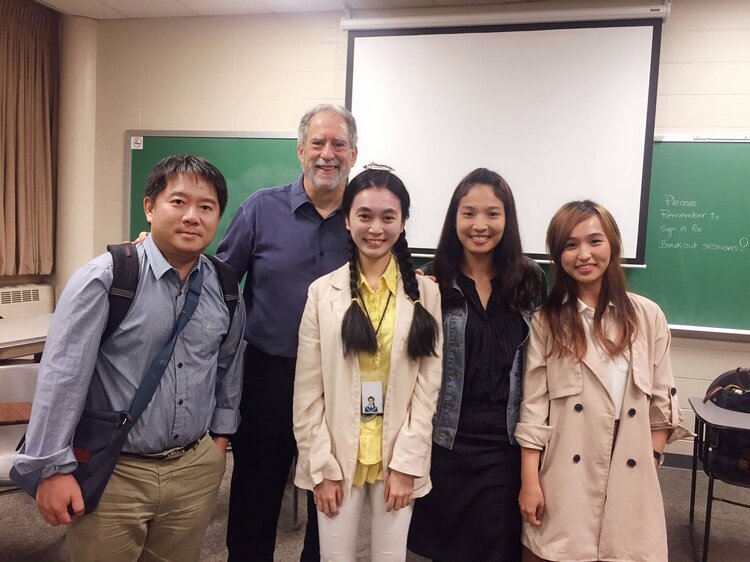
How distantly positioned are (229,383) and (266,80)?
2.88 metres

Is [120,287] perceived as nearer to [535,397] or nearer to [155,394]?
[155,394]

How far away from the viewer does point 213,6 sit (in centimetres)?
359

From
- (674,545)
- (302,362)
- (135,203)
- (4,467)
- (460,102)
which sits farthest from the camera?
(135,203)

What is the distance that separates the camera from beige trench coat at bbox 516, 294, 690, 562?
1.41 m

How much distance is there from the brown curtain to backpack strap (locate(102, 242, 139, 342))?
3195mm

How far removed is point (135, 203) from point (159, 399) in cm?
314

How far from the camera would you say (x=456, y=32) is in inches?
132

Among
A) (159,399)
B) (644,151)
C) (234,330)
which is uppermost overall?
(644,151)

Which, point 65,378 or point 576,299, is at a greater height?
point 576,299

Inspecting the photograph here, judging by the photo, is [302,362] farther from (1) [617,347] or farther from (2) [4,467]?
(2) [4,467]

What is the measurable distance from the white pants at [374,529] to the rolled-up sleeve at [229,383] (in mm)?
386

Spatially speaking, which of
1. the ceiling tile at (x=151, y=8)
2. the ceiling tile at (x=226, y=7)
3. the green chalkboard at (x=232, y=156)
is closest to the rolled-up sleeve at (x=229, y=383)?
the green chalkboard at (x=232, y=156)

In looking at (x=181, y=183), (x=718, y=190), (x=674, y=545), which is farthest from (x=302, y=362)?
(x=718, y=190)

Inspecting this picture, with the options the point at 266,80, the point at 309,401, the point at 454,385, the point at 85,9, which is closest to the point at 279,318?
the point at 309,401
